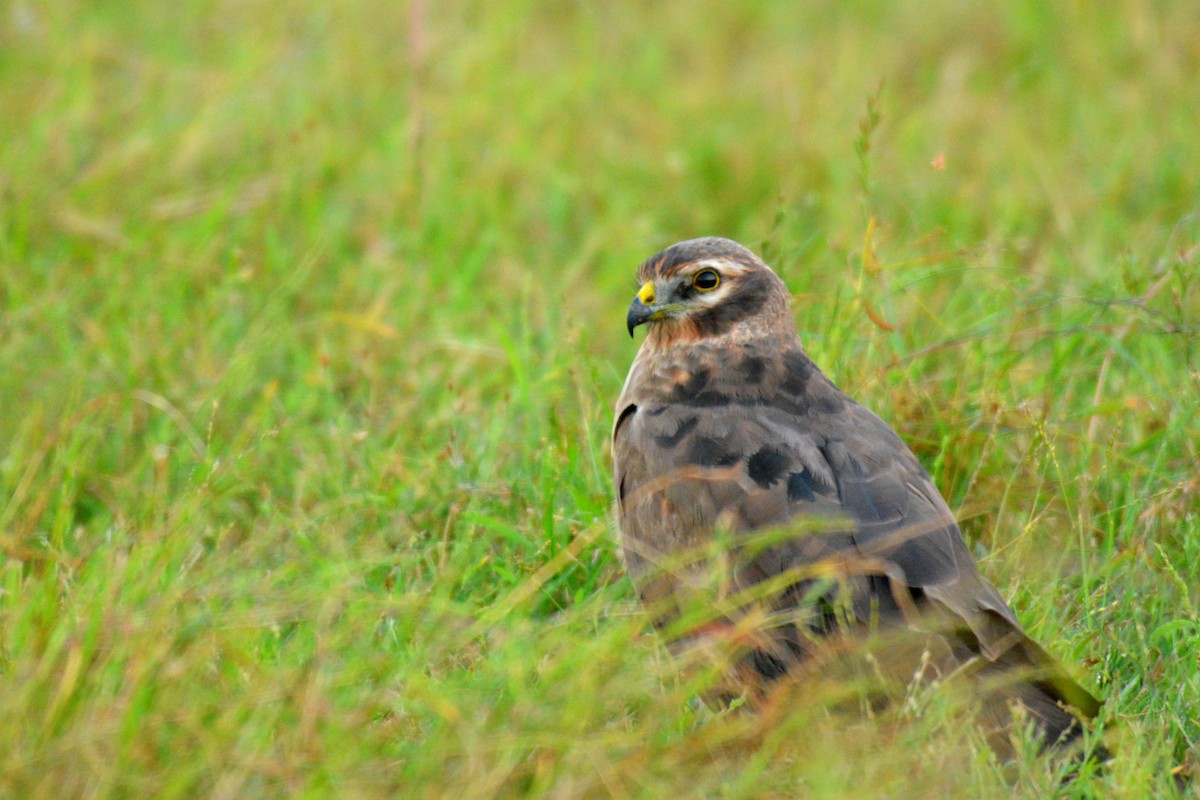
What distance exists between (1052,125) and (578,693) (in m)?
5.91

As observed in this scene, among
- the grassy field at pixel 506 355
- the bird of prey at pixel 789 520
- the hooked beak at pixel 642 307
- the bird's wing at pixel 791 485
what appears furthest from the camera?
the hooked beak at pixel 642 307

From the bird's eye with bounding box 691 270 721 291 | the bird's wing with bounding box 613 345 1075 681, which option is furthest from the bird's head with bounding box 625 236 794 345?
the bird's wing with bounding box 613 345 1075 681

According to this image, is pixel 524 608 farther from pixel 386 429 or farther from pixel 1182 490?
pixel 1182 490

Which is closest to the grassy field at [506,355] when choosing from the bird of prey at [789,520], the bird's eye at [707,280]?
the bird of prey at [789,520]

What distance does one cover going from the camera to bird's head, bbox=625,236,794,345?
4727 millimetres

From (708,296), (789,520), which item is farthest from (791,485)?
(708,296)

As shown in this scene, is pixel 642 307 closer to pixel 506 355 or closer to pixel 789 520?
pixel 789 520

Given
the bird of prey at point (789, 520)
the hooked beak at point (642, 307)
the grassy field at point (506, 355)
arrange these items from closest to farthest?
the grassy field at point (506, 355), the bird of prey at point (789, 520), the hooked beak at point (642, 307)

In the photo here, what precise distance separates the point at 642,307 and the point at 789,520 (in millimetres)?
1102

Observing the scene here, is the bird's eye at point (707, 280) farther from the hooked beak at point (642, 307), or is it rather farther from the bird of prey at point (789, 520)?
the hooked beak at point (642, 307)

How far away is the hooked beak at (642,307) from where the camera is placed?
4719 millimetres

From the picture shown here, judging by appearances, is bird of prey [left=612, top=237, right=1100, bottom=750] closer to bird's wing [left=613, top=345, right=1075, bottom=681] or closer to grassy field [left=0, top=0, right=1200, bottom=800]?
bird's wing [left=613, top=345, right=1075, bottom=681]

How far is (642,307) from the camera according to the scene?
4.73m

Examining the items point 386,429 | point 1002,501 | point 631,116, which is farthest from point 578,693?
point 631,116
